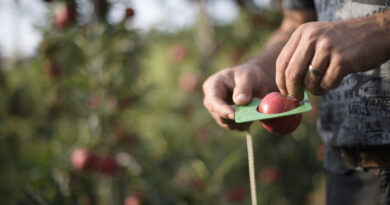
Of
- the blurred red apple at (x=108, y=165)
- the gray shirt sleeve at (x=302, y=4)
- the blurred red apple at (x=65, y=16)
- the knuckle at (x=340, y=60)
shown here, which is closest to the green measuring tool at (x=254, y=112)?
the knuckle at (x=340, y=60)

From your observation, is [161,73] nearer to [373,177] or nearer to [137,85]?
[137,85]

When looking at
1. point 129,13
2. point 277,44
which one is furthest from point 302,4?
point 129,13

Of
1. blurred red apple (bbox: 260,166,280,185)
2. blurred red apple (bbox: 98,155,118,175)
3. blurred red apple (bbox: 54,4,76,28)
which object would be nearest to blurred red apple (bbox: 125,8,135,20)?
blurred red apple (bbox: 54,4,76,28)

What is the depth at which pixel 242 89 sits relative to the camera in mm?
877

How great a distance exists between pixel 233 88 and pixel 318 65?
14.8 inches

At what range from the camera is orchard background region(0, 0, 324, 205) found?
6.36 feet

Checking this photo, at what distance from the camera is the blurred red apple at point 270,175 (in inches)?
115

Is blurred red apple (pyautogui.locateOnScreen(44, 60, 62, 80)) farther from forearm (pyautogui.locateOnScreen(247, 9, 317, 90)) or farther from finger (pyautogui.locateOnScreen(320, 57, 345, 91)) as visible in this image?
finger (pyautogui.locateOnScreen(320, 57, 345, 91))

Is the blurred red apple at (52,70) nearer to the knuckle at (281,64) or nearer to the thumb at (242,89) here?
the thumb at (242,89)

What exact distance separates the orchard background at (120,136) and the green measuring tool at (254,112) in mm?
897

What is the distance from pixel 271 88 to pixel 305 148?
7.31ft

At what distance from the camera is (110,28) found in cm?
200

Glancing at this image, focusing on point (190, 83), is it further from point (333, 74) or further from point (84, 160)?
point (333, 74)

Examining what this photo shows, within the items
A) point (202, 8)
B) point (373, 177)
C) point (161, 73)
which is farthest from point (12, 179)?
point (161, 73)
